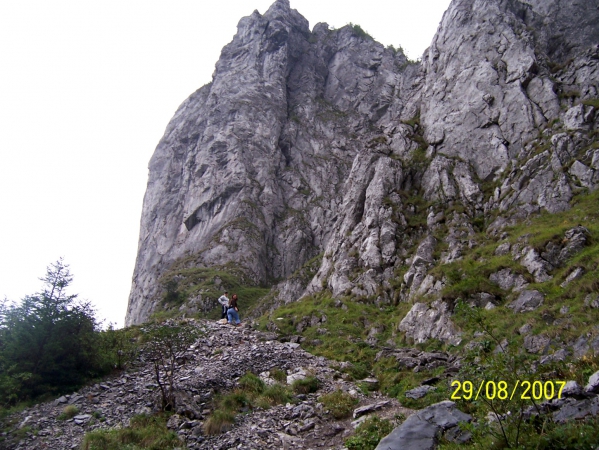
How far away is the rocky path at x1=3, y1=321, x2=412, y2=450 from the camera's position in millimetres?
11797

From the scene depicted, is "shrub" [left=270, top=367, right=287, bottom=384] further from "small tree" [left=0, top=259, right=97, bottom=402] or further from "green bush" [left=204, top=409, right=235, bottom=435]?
"small tree" [left=0, top=259, right=97, bottom=402]

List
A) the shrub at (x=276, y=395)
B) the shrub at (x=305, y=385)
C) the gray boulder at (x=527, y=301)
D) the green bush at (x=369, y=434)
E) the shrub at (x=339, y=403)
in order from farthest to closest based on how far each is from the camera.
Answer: the gray boulder at (x=527, y=301), the shrub at (x=305, y=385), the shrub at (x=276, y=395), the shrub at (x=339, y=403), the green bush at (x=369, y=434)

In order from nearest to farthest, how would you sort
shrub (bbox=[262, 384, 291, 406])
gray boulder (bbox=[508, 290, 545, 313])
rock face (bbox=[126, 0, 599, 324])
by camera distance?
1. shrub (bbox=[262, 384, 291, 406])
2. gray boulder (bbox=[508, 290, 545, 313])
3. rock face (bbox=[126, 0, 599, 324])

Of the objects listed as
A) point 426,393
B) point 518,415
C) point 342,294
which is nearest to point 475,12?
point 342,294

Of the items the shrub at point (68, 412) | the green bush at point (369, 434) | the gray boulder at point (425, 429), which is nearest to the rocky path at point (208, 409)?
the shrub at point (68, 412)

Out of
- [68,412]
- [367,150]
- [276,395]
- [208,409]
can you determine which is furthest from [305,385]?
[367,150]

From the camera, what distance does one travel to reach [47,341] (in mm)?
17266

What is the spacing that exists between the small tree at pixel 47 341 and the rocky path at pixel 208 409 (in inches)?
50.5

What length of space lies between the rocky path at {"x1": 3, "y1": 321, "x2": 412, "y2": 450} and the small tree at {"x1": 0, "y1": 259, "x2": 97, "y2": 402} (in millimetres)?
1283

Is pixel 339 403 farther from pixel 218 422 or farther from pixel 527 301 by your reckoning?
pixel 527 301

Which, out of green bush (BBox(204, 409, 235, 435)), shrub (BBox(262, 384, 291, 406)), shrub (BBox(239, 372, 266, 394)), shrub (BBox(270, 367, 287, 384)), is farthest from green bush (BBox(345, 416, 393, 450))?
shrub (BBox(270, 367, 287, 384))

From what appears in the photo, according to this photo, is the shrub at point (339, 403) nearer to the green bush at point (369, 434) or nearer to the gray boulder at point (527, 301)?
the green bush at point (369, 434)

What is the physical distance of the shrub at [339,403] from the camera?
42.0 feet

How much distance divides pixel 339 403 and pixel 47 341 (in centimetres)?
1357
